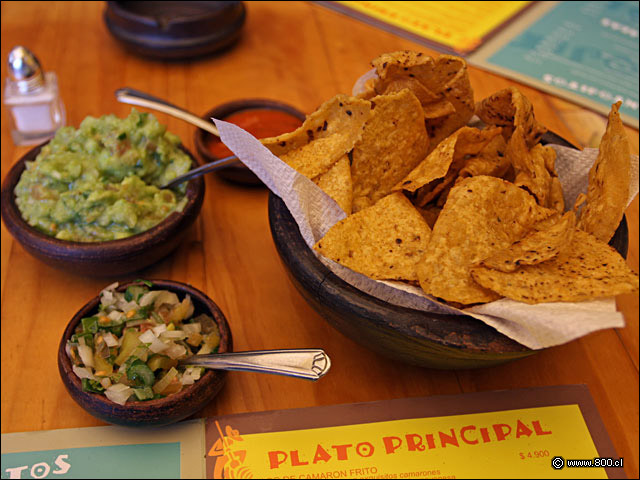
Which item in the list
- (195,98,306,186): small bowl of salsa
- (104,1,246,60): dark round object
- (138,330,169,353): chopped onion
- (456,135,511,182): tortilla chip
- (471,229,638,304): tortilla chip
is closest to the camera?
(471,229,638,304): tortilla chip

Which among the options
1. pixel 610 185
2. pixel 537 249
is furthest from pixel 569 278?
pixel 610 185

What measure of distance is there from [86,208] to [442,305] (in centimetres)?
62

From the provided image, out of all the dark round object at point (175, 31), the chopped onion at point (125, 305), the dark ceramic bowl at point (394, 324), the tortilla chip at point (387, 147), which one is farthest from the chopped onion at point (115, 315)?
the dark round object at point (175, 31)

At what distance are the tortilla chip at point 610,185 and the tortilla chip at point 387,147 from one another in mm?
271

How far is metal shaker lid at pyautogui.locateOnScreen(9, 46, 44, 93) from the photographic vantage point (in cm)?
130

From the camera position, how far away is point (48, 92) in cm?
136

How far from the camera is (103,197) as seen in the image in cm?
102

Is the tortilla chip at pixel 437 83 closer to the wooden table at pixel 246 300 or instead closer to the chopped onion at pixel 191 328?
the wooden table at pixel 246 300

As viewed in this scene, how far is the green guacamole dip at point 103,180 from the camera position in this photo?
101 cm

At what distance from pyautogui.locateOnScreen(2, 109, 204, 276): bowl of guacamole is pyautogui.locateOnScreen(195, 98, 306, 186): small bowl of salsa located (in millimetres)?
133

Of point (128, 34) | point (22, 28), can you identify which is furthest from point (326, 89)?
point (22, 28)

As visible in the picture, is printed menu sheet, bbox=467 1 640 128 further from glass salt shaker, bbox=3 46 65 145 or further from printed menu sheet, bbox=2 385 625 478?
glass salt shaker, bbox=3 46 65 145

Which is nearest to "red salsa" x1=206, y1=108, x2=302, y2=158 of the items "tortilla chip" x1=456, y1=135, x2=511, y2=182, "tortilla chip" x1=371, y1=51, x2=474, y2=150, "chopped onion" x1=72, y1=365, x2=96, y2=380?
A: "tortilla chip" x1=371, y1=51, x2=474, y2=150

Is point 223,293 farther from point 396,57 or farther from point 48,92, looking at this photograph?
point 48,92
